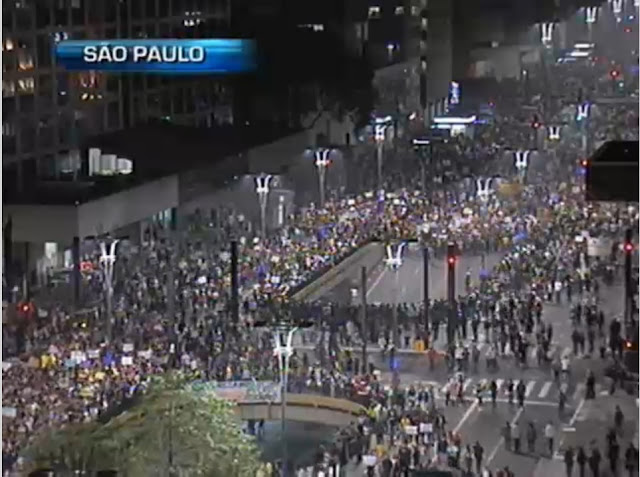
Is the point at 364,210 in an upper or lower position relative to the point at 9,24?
lower

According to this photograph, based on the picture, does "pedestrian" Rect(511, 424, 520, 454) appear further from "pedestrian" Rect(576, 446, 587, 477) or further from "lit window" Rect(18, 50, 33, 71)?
"lit window" Rect(18, 50, 33, 71)

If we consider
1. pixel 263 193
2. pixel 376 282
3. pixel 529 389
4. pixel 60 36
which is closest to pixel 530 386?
pixel 529 389

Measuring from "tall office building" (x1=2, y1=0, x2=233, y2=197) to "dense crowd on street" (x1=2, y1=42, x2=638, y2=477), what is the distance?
0.96 feet

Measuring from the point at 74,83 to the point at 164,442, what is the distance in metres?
0.88

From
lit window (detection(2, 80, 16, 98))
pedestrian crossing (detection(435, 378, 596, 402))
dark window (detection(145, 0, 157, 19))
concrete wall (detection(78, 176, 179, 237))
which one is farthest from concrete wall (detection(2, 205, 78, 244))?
pedestrian crossing (detection(435, 378, 596, 402))

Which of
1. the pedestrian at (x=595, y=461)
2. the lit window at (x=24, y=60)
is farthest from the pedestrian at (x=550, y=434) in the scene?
the lit window at (x=24, y=60)

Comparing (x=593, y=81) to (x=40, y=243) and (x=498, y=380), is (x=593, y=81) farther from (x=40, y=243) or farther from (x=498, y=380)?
(x=40, y=243)

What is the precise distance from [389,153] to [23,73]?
0.88 meters

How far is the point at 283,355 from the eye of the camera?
2.91m

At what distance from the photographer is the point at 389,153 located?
3.04 m

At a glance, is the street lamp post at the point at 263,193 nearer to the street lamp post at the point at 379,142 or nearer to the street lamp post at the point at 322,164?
the street lamp post at the point at 322,164

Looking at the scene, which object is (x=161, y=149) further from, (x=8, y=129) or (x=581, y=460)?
(x=581, y=460)

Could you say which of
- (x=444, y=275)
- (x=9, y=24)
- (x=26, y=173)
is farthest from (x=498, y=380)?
(x=9, y=24)

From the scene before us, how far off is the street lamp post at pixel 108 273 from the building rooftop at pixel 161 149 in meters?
0.13
